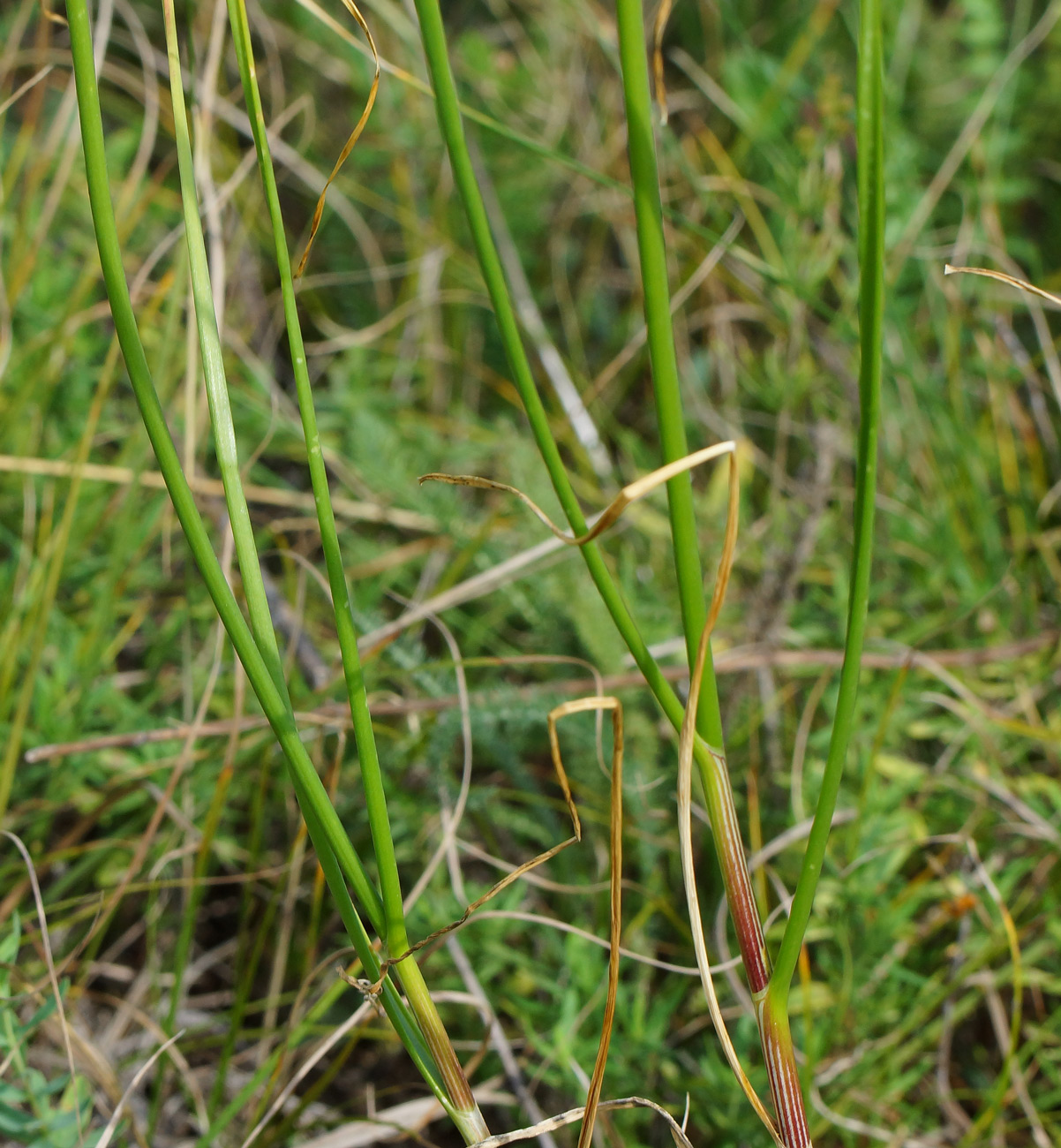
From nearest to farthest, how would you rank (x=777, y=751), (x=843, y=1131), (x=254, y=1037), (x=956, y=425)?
(x=843, y=1131), (x=254, y=1037), (x=777, y=751), (x=956, y=425)

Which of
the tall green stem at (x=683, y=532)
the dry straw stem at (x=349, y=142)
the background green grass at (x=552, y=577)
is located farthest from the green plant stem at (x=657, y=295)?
the background green grass at (x=552, y=577)

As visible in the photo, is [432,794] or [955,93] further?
[955,93]

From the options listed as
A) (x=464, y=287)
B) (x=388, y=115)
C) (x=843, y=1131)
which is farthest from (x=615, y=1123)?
(x=388, y=115)

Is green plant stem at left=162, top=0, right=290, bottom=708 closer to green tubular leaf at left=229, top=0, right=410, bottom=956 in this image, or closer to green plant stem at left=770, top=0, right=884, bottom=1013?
green tubular leaf at left=229, top=0, right=410, bottom=956

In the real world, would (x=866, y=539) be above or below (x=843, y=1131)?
above

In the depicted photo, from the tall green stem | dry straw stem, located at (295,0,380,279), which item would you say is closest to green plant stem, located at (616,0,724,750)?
the tall green stem

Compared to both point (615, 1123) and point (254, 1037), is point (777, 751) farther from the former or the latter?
point (254, 1037)
